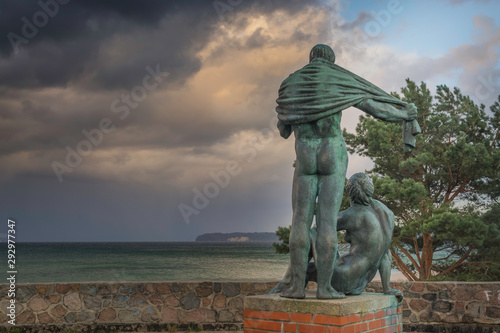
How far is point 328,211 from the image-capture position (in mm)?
4082

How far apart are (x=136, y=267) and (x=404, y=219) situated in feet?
141

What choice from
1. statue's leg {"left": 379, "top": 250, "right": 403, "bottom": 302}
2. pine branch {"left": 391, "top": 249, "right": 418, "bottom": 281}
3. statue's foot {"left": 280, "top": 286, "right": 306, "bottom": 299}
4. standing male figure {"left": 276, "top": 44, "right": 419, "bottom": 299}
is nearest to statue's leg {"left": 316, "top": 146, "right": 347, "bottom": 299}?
standing male figure {"left": 276, "top": 44, "right": 419, "bottom": 299}

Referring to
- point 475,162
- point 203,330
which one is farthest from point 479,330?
point 475,162

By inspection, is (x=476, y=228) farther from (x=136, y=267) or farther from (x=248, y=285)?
(x=136, y=267)

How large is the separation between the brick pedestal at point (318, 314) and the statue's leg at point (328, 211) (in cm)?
22

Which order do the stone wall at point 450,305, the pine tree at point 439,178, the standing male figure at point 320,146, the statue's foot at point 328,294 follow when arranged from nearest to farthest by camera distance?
1. the statue's foot at point 328,294
2. the standing male figure at point 320,146
3. the stone wall at point 450,305
4. the pine tree at point 439,178

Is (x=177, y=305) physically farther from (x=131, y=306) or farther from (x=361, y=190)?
(x=361, y=190)

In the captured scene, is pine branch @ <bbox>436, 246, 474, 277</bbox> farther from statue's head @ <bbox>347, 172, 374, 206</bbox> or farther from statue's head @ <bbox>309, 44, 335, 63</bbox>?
statue's head @ <bbox>309, 44, 335, 63</bbox>

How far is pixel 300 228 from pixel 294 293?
51 centimetres

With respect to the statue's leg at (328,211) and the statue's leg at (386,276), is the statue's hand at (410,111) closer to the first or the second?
the statue's leg at (328,211)

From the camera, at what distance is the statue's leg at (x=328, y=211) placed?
158 inches

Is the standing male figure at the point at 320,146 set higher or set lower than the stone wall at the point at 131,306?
higher

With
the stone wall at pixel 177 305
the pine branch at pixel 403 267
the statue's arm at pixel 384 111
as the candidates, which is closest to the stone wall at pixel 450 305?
the stone wall at pixel 177 305

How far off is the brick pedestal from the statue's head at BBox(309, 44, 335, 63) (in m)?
1.99
